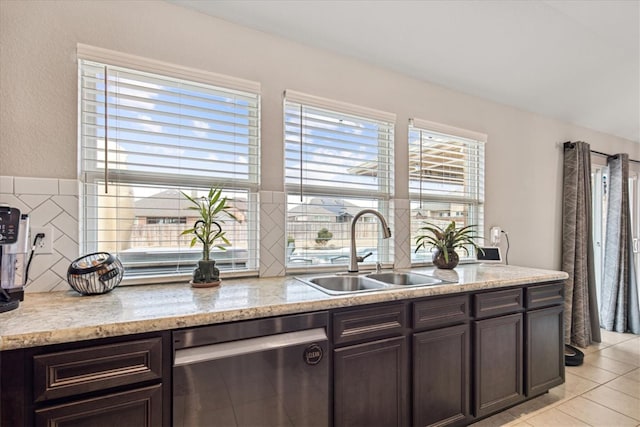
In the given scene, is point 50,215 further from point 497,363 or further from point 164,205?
point 497,363

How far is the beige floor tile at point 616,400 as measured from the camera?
2178 mm

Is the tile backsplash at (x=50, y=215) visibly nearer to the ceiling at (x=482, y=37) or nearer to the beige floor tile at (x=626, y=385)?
the ceiling at (x=482, y=37)

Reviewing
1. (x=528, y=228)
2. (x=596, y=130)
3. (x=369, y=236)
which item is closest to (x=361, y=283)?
(x=369, y=236)

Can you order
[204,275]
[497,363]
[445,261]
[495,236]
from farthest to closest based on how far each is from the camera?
[495,236] → [445,261] → [497,363] → [204,275]

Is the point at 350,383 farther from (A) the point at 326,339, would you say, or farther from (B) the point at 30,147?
(B) the point at 30,147

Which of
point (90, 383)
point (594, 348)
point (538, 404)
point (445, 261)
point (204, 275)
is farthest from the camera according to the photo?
point (594, 348)

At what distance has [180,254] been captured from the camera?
1865 mm

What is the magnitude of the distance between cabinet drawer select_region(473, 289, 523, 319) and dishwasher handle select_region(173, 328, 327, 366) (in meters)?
1.06

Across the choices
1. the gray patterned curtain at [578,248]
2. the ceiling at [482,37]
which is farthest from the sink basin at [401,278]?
the gray patterned curtain at [578,248]

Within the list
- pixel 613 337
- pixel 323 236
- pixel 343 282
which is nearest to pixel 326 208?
pixel 323 236

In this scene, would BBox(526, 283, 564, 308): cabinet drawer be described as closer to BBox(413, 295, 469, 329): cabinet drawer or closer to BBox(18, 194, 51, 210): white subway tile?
BBox(413, 295, 469, 329): cabinet drawer

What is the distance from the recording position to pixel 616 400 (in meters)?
2.31

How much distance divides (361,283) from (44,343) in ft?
5.15

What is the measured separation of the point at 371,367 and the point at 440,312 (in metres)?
0.53
